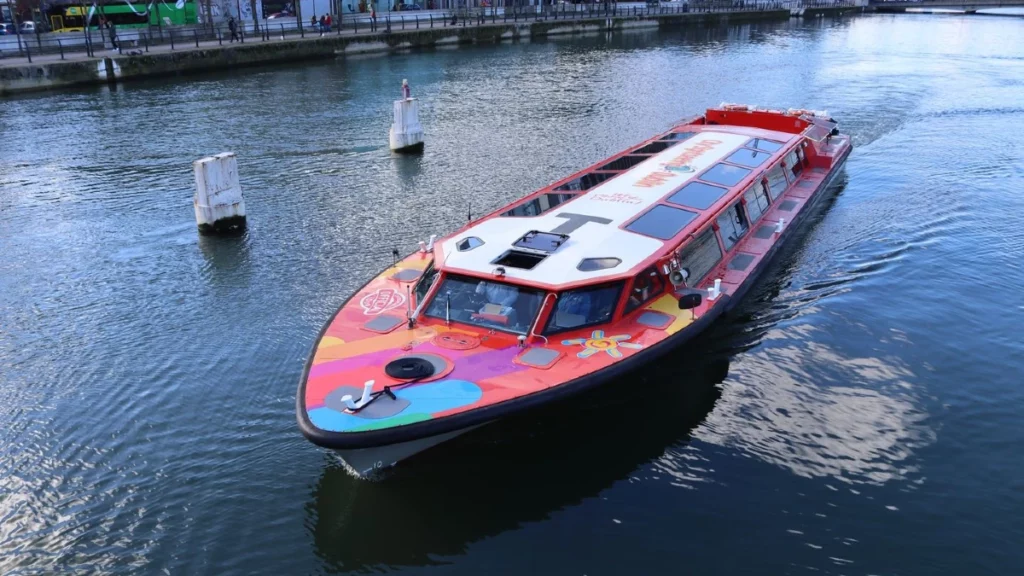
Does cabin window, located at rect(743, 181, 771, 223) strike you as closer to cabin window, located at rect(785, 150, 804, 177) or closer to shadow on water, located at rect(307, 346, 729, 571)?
cabin window, located at rect(785, 150, 804, 177)

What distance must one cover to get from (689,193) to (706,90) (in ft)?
102

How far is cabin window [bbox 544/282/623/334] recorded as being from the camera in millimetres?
13508

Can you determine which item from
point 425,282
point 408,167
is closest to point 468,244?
point 425,282

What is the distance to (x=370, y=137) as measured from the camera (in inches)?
1368

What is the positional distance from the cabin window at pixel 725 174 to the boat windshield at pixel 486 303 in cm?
818

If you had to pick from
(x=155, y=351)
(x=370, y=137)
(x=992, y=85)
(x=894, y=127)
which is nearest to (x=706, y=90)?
(x=894, y=127)

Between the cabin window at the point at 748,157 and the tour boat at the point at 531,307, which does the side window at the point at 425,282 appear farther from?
the cabin window at the point at 748,157

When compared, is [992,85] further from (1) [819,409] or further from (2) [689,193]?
(1) [819,409]

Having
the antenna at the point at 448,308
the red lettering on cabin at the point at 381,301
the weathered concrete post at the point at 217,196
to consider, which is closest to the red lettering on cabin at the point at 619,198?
the antenna at the point at 448,308

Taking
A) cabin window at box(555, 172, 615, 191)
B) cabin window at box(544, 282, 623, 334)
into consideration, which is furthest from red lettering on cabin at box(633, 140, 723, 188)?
cabin window at box(544, 282, 623, 334)

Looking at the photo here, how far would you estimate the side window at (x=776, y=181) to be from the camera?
71.7 ft

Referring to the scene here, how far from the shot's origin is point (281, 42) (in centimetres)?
5728

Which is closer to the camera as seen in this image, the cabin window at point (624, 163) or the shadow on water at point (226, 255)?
the shadow on water at point (226, 255)

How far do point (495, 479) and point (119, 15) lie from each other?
65.6 m
